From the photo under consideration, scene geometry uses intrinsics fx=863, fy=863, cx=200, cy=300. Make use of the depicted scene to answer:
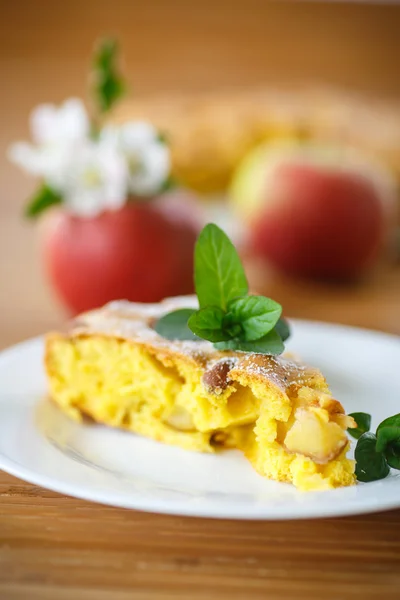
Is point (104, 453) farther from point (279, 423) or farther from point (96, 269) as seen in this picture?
point (96, 269)

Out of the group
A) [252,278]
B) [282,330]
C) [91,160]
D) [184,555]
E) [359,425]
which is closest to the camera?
[184,555]

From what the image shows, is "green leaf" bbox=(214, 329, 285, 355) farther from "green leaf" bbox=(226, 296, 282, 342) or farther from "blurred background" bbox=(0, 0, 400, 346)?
"blurred background" bbox=(0, 0, 400, 346)

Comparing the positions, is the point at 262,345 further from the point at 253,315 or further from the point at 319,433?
the point at 319,433

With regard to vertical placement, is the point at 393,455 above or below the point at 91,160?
below

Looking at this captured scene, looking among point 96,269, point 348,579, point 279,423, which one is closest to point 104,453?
point 279,423

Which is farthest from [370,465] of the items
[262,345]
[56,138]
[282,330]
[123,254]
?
[56,138]

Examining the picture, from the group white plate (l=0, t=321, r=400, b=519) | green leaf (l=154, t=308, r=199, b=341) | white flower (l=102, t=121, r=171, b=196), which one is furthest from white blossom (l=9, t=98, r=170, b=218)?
green leaf (l=154, t=308, r=199, b=341)
